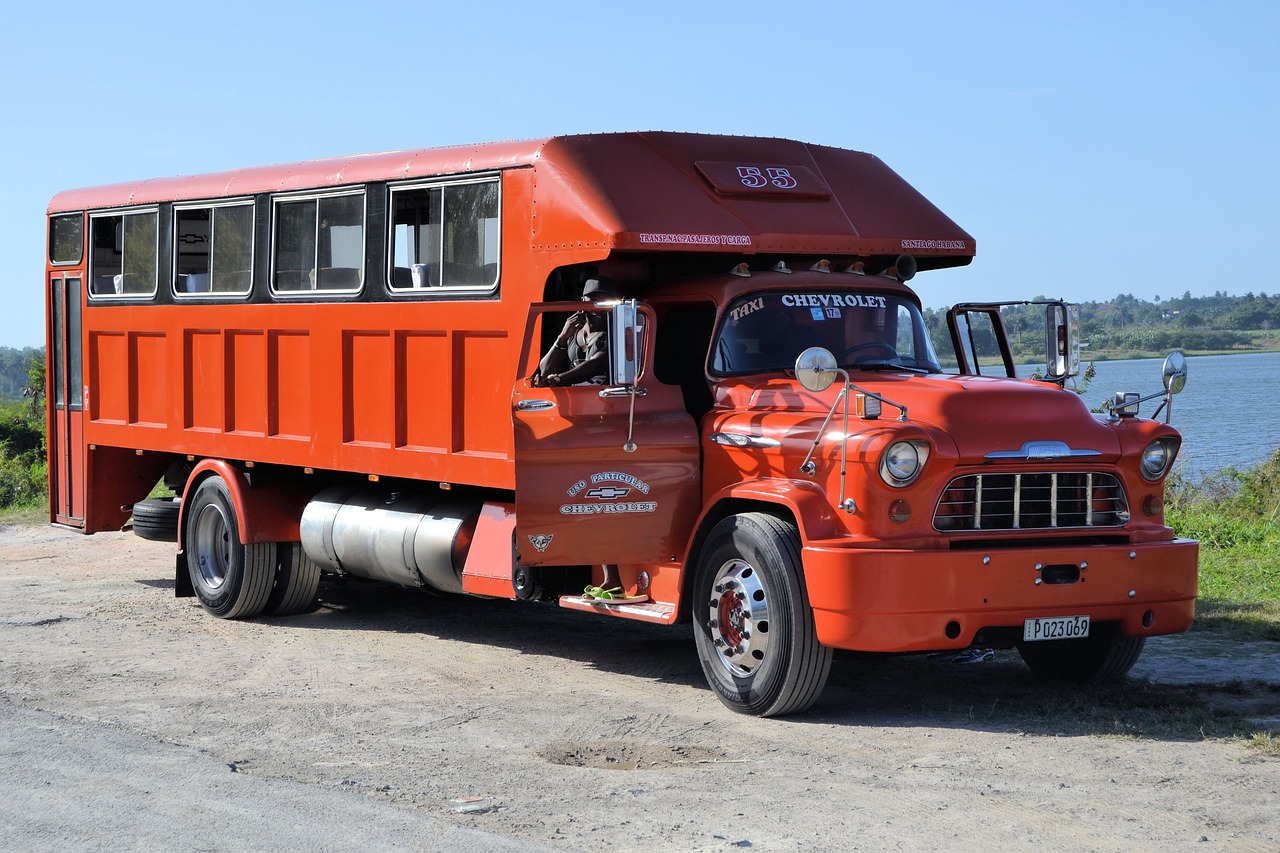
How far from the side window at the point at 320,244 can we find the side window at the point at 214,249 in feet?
1.47

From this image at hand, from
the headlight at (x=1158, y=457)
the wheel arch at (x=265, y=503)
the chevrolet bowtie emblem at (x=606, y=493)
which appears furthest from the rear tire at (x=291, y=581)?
the headlight at (x=1158, y=457)

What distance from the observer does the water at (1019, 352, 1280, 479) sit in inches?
862

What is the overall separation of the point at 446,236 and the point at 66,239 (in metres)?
5.70

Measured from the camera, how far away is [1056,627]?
8172 millimetres

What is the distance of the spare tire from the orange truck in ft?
1.58

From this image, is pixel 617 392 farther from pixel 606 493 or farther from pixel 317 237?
pixel 317 237

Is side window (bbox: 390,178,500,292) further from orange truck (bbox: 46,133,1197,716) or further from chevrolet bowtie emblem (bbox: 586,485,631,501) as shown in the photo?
chevrolet bowtie emblem (bbox: 586,485,631,501)

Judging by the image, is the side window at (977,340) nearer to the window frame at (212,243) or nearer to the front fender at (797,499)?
the front fender at (797,499)

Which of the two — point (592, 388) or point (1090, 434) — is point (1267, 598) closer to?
point (1090, 434)

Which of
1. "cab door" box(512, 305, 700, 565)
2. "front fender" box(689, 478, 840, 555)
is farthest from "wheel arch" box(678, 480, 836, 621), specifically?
"cab door" box(512, 305, 700, 565)

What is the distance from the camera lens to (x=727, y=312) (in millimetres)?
9312

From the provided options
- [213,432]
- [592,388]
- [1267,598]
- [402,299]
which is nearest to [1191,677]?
[1267,598]

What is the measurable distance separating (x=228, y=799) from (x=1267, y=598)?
27.5ft

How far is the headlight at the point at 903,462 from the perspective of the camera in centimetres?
795
